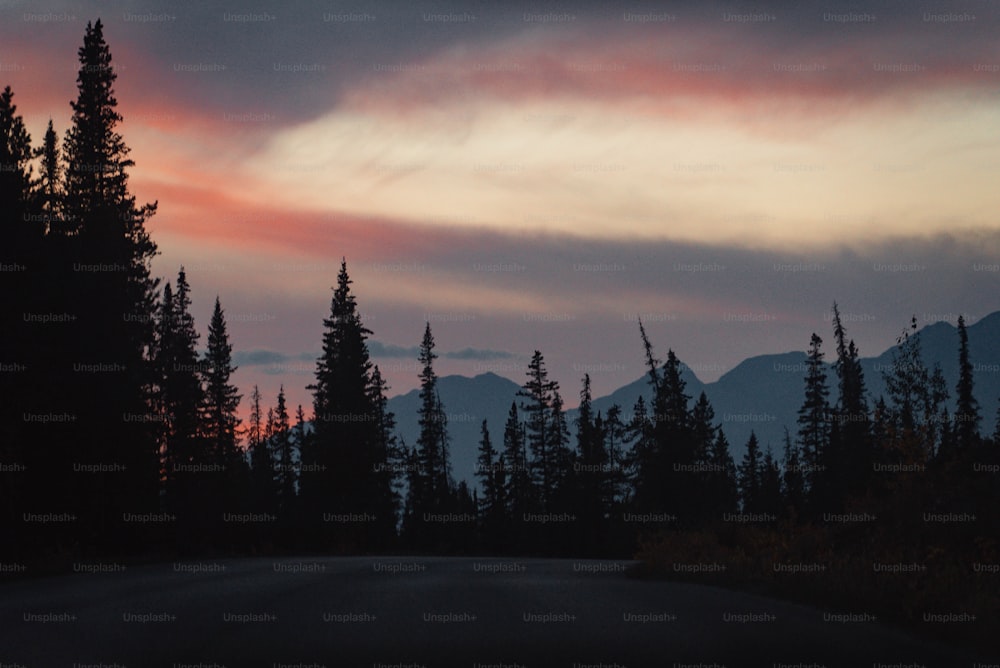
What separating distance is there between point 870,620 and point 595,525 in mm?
56466

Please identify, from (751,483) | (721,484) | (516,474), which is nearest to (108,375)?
(516,474)

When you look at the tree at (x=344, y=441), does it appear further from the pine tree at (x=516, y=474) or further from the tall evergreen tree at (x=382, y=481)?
the pine tree at (x=516, y=474)

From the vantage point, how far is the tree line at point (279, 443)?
30.1 meters

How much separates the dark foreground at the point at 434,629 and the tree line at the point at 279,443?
6.53m

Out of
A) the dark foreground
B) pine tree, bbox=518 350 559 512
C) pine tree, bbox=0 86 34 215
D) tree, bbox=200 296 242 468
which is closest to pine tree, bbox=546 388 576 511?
pine tree, bbox=518 350 559 512

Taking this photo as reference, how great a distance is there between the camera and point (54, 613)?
12469 millimetres

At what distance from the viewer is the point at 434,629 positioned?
34.9ft

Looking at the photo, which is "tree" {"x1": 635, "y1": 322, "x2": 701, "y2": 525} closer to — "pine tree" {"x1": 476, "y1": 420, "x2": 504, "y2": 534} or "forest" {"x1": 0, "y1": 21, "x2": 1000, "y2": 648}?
"forest" {"x1": 0, "y1": 21, "x2": 1000, "y2": 648}

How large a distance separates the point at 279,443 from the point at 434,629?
9036 cm

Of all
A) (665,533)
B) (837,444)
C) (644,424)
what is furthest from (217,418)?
(665,533)

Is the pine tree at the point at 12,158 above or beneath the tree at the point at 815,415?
above

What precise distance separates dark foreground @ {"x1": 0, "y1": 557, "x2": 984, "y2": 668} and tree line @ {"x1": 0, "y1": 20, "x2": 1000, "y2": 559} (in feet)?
21.4

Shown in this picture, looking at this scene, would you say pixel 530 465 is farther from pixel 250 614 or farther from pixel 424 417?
pixel 250 614

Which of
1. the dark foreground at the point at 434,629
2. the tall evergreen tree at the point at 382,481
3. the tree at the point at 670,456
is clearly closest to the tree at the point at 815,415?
the tree at the point at 670,456
